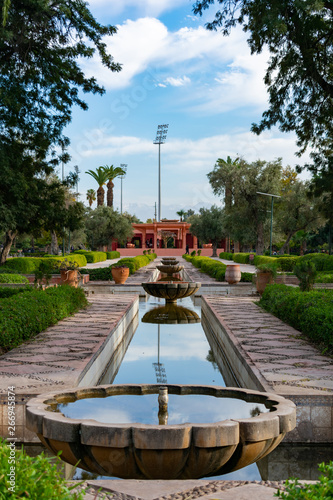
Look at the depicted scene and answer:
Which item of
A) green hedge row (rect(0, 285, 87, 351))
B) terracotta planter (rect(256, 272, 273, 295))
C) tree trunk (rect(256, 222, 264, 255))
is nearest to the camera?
green hedge row (rect(0, 285, 87, 351))

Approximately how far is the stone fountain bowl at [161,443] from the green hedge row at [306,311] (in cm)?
343

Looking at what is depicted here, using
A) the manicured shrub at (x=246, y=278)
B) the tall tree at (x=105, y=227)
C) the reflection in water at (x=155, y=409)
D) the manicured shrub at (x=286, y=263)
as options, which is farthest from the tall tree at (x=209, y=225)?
the reflection in water at (x=155, y=409)

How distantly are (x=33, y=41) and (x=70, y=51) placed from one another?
121 cm

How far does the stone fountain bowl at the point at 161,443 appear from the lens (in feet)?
7.25

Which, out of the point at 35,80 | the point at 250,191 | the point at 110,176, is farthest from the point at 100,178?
the point at 35,80

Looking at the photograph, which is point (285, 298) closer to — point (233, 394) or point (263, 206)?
point (233, 394)

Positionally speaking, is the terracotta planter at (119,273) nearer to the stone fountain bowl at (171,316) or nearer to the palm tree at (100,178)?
the stone fountain bowl at (171,316)

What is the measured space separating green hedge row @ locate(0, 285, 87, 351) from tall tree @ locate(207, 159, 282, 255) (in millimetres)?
23919

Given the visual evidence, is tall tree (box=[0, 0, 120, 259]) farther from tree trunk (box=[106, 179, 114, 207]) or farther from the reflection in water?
tree trunk (box=[106, 179, 114, 207])

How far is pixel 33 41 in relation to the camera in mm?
13555

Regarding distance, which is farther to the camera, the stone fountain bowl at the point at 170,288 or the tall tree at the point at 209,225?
the tall tree at the point at 209,225

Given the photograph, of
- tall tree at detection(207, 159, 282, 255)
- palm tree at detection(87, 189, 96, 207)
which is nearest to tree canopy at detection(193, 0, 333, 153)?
tall tree at detection(207, 159, 282, 255)

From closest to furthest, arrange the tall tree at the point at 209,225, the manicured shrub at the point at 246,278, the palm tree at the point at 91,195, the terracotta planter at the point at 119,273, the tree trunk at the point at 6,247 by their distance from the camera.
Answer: the terracotta planter at the point at 119,273
the manicured shrub at the point at 246,278
the tree trunk at the point at 6,247
the tall tree at the point at 209,225
the palm tree at the point at 91,195

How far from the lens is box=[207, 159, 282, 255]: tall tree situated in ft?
103
